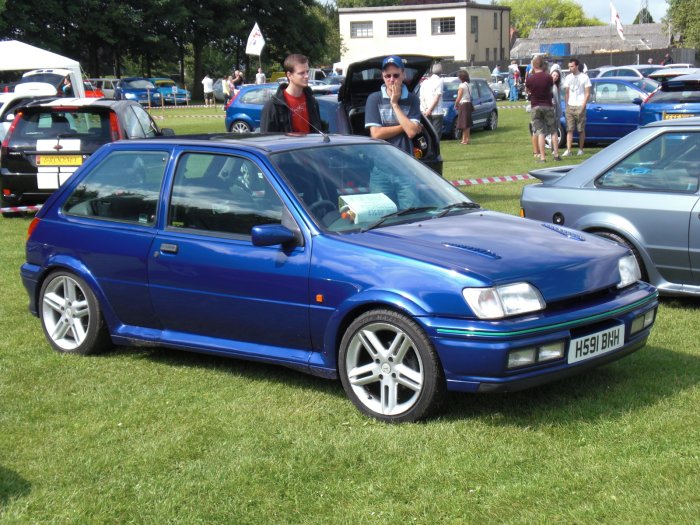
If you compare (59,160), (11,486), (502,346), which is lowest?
(11,486)

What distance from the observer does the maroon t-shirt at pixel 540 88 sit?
18.3 meters

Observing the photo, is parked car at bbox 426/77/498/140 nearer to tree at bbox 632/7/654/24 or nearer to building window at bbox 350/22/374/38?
building window at bbox 350/22/374/38

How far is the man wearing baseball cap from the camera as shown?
9172 millimetres

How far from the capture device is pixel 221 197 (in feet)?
20.1

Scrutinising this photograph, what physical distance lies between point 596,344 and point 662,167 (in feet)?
9.55

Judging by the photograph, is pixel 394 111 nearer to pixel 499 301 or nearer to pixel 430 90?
pixel 499 301

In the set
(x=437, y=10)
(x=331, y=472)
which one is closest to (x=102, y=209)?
(x=331, y=472)

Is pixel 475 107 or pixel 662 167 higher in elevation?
pixel 662 167

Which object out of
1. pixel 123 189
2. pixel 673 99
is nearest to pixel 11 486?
pixel 123 189

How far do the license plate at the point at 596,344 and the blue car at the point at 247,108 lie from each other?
66.3 feet

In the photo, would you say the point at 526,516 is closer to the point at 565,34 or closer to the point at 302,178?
the point at 302,178

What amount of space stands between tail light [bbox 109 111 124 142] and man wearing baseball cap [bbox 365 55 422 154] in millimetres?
4643

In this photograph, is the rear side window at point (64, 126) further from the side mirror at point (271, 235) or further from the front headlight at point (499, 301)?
the front headlight at point (499, 301)

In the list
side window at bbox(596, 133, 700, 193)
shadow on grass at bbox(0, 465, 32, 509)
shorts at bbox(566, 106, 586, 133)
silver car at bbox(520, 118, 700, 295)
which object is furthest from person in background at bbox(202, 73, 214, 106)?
shadow on grass at bbox(0, 465, 32, 509)
